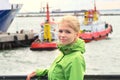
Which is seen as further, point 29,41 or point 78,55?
point 29,41

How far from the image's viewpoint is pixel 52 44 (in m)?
31.3

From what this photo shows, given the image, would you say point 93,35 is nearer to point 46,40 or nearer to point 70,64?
point 46,40

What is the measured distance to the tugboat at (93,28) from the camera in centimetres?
4012

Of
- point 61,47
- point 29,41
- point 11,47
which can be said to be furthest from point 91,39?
point 61,47

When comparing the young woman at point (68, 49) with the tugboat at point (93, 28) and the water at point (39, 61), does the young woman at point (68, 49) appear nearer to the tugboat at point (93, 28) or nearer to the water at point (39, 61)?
the water at point (39, 61)

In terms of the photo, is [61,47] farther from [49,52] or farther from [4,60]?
[49,52]

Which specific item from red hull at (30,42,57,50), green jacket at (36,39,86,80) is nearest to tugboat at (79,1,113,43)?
red hull at (30,42,57,50)

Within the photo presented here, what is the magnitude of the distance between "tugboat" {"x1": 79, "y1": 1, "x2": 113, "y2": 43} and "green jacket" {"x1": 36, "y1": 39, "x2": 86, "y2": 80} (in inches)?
1381

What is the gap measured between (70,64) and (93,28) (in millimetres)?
38258

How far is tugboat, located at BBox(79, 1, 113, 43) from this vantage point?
40.1 m

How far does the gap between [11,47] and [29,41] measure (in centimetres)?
263

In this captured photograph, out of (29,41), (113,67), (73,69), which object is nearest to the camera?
(73,69)

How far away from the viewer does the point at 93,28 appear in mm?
41781

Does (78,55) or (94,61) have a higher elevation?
(78,55)
